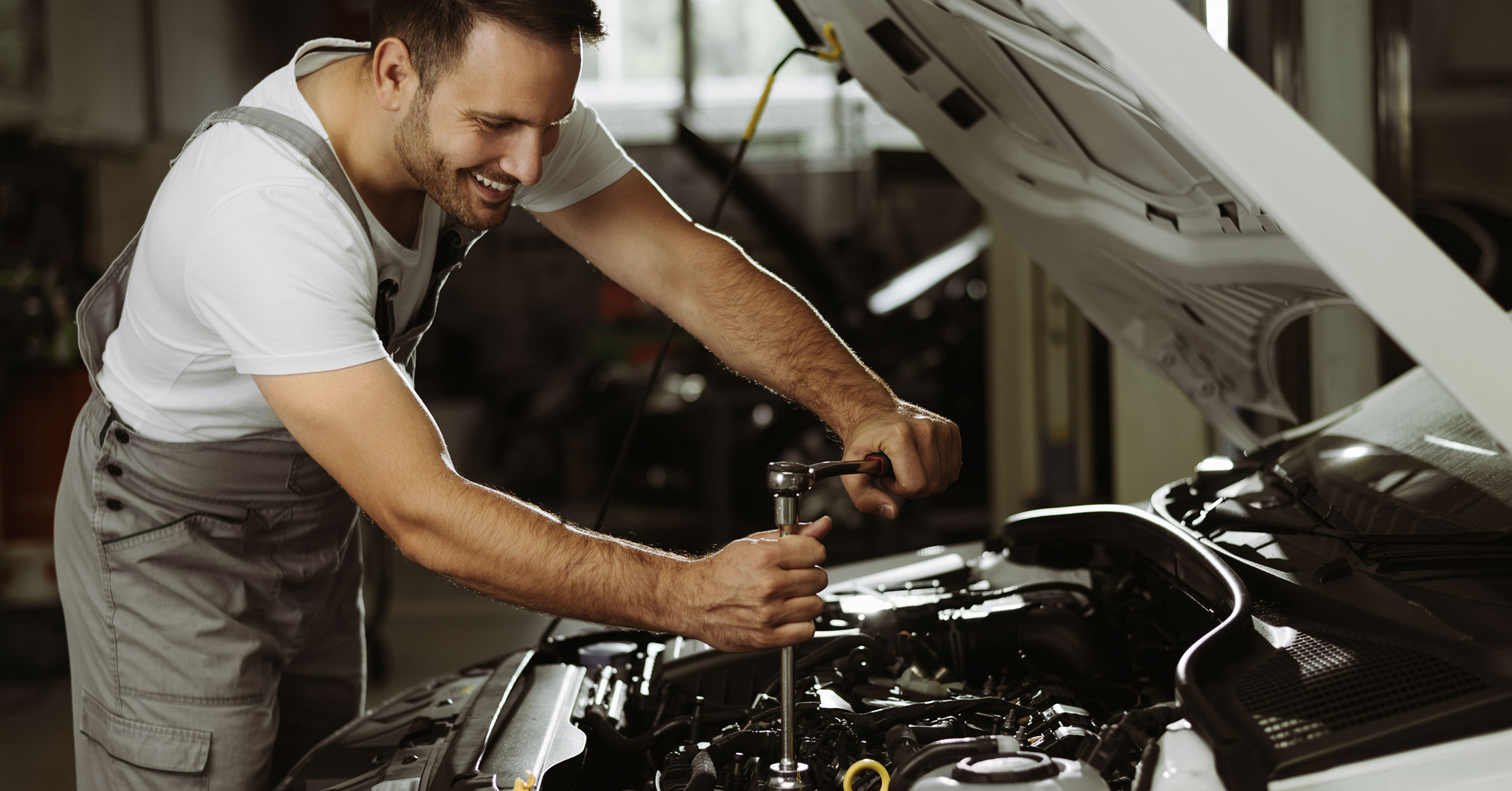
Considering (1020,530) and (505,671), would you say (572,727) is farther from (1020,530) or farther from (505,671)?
→ (1020,530)

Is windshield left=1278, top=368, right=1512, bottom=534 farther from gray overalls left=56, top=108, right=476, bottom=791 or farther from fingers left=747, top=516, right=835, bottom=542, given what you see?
gray overalls left=56, top=108, right=476, bottom=791

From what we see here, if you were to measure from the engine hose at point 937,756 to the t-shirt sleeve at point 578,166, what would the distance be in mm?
1026

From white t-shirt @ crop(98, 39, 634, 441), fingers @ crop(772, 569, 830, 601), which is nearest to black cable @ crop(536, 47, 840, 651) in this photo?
white t-shirt @ crop(98, 39, 634, 441)

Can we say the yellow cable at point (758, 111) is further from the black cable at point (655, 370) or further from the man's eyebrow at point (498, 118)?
the man's eyebrow at point (498, 118)

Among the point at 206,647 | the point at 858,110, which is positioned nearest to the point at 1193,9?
the point at 206,647

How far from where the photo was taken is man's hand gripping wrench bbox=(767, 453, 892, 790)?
1044 millimetres

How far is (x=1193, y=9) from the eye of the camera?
3.22m

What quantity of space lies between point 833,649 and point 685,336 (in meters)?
7.19

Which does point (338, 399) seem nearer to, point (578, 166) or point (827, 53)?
point (578, 166)

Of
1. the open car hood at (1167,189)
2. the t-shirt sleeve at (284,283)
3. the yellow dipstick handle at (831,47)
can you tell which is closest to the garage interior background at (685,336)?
the open car hood at (1167,189)

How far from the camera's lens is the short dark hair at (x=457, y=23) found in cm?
123

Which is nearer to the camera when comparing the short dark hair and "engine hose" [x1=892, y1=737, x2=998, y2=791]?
"engine hose" [x1=892, y1=737, x2=998, y2=791]

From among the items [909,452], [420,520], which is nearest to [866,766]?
[909,452]

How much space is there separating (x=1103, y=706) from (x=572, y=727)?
0.63 meters
